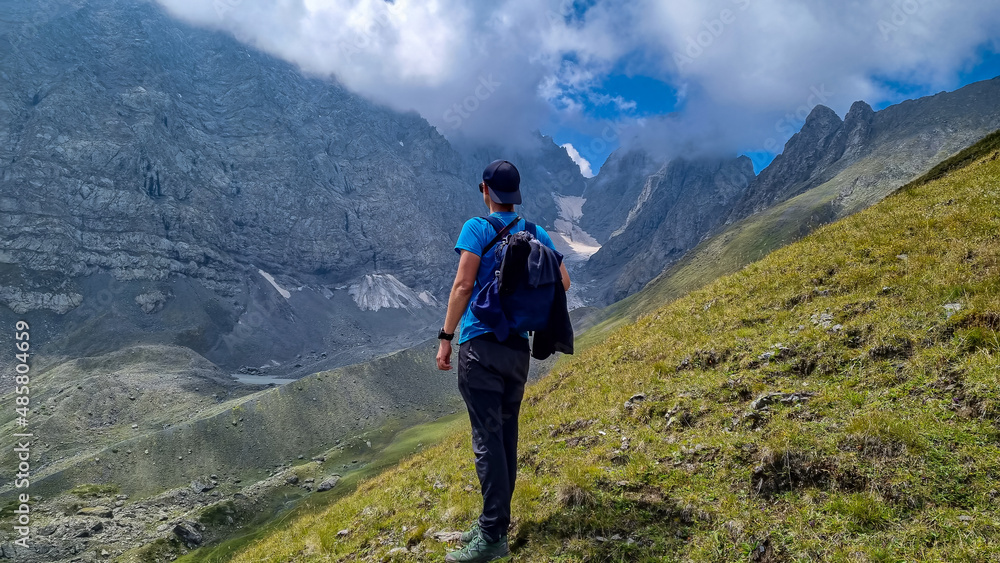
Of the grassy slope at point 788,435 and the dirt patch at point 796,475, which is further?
the dirt patch at point 796,475

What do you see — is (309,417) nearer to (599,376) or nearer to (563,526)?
(599,376)

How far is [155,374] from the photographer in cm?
12544

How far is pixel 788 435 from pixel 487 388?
4208 mm

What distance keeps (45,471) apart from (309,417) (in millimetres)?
37740

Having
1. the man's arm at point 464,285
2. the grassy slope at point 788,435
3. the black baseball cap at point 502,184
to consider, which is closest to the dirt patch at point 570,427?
the grassy slope at point 788,435

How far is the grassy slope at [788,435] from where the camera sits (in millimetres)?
5160

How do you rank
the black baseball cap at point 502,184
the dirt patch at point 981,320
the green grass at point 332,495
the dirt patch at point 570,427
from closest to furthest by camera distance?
the black baseball cap at point 502,184 < the dirt patch at point 981,320 < the dirt patch at point 570,427 < the green grass at point 332,495

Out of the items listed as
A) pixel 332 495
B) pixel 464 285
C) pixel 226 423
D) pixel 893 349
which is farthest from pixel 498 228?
pixel 226 423

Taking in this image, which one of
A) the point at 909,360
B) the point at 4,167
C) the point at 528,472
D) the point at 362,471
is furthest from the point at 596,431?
the point at 4,167

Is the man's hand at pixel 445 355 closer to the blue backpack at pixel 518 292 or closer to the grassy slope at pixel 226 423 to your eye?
the blue backpack at pixel 518 292

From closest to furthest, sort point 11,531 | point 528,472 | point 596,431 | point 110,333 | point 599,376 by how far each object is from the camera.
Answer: point 528,472
point 596,431
point 599,376
point 11,531
point 110,333

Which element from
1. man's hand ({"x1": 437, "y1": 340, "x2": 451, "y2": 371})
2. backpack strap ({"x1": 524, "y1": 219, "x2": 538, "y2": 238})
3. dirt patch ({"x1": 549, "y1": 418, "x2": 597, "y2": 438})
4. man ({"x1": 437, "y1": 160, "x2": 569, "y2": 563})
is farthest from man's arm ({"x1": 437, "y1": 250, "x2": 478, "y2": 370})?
dirt patch ({"x1": 549, "y1": 418, "x2": 597, "y2": 438})

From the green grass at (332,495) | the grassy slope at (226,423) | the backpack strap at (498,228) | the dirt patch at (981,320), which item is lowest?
the green grass at (332,495)

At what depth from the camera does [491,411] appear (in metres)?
5.93
